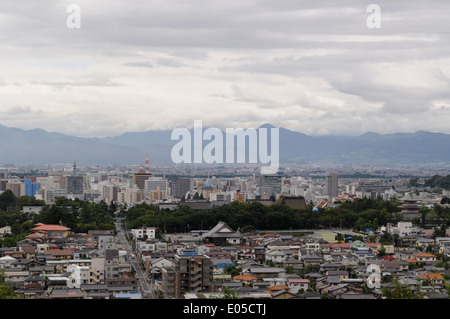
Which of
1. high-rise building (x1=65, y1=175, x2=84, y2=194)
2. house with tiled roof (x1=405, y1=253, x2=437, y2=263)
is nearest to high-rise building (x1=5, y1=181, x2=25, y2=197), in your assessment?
high-rise building (x1=65, y1=175, x2=84, y2=194)

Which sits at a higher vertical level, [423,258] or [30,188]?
[30,188]

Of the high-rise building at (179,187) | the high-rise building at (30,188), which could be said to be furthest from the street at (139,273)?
the high-rise building at (179,187)

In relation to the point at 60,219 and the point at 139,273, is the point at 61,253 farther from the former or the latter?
the point at 60,219

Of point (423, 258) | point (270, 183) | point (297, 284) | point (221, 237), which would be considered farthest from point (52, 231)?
point (270, 183)

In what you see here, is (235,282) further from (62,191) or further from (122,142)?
(122,142)

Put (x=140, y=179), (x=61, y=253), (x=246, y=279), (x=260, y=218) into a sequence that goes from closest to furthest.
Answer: (x=246, y=279), (x=61, y=253), (x=260, y=218), (x=140, y=179)

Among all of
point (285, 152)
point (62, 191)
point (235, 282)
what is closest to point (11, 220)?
point (235, 282)

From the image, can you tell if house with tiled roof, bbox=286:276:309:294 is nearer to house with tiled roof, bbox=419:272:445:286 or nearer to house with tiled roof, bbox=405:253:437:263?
house with tiled roof, bbox=419:272:445:286

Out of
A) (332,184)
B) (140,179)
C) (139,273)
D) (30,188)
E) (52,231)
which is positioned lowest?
(139,273)
